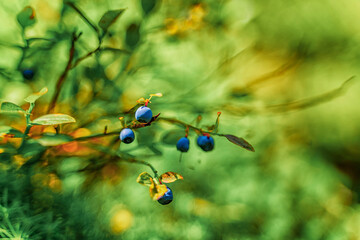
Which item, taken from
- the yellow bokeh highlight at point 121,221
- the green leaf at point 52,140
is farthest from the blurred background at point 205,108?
the green leaf at point 52,140

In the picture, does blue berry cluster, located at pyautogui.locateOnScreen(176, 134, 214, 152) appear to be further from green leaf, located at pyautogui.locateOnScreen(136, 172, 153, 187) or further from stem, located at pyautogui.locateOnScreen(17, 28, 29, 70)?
stem, located at pyautogui.locateOnScreen(17, 28, 29, 70)

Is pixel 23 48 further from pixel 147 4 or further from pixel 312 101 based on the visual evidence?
pixel 312 101

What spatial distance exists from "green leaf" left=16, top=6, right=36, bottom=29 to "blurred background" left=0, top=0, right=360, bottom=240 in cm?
5

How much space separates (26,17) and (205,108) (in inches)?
19.2

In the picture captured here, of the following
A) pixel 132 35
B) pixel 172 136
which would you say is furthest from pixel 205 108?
pixel 132 35

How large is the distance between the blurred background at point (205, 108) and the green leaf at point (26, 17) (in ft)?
0.18

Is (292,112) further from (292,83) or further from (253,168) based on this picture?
(253,168)

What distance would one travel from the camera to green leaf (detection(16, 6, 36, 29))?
0.66 metres

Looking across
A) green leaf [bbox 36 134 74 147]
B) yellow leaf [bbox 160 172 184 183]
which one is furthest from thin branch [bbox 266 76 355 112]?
green leaf [bbox 36 134 74 147]

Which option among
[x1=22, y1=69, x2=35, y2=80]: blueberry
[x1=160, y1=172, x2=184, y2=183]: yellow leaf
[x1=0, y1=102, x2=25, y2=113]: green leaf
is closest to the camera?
[x1=0, y1=102, x2=25, y2=113]: green leaf

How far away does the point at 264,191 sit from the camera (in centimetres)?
84

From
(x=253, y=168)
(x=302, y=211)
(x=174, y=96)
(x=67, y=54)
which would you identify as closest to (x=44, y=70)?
(x=67, y=54)

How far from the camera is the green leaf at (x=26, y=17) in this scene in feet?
2.18

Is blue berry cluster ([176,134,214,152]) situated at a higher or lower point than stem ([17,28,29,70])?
lower
